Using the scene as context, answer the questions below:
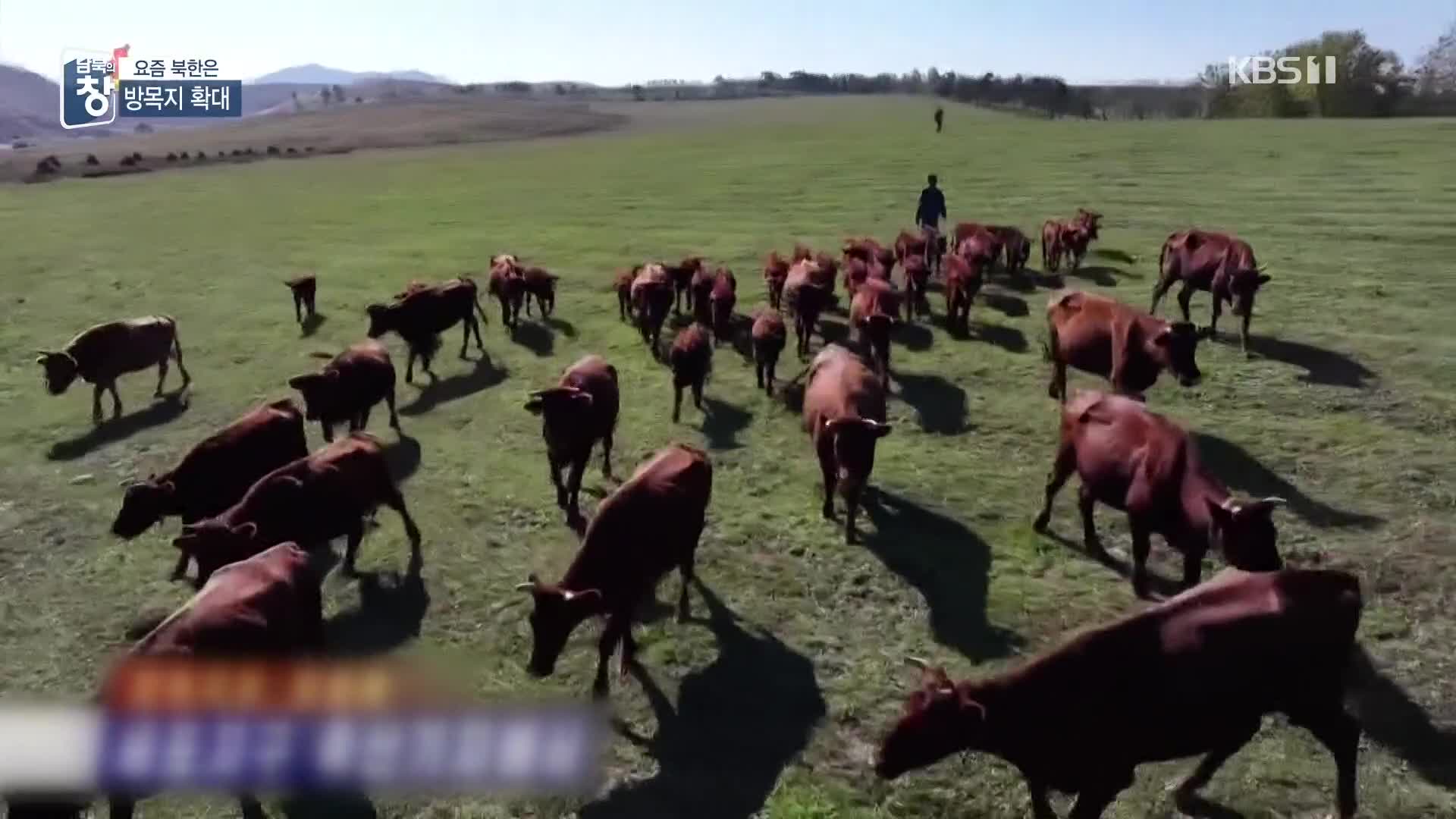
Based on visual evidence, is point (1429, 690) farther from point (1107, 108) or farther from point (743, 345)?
point (1107, 108)

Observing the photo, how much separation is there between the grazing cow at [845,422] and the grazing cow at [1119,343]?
2719mm

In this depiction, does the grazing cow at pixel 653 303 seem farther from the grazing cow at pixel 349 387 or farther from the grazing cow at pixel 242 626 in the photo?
the grazing cow at pixel 242 626

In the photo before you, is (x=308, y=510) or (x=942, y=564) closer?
(x=308, y=510)

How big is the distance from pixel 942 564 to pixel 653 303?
8.12 m

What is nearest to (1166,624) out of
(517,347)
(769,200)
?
(517,347)

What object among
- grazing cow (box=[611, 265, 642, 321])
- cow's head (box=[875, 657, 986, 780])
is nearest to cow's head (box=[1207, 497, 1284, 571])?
cow's head (box=[875, 657, 986, 780])

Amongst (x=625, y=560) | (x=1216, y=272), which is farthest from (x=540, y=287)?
(x=625, y=560)

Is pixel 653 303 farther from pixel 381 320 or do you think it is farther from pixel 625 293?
pixel 381 320

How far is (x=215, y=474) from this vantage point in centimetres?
990

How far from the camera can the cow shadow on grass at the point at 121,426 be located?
13.3m

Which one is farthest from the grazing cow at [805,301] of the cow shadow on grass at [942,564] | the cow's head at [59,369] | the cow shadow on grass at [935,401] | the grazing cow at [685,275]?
the cow's head at [59,369]

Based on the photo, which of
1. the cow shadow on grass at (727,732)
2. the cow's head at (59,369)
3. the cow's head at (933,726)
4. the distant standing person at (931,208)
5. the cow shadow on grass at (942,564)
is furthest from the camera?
the distant standing person at (931,208)

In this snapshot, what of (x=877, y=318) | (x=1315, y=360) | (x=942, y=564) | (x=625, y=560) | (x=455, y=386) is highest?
(x=877, y=318)

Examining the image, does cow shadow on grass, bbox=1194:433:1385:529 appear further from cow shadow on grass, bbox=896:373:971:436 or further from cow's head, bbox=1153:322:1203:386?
cow shadow on grass, bbox=896:373:971:436
